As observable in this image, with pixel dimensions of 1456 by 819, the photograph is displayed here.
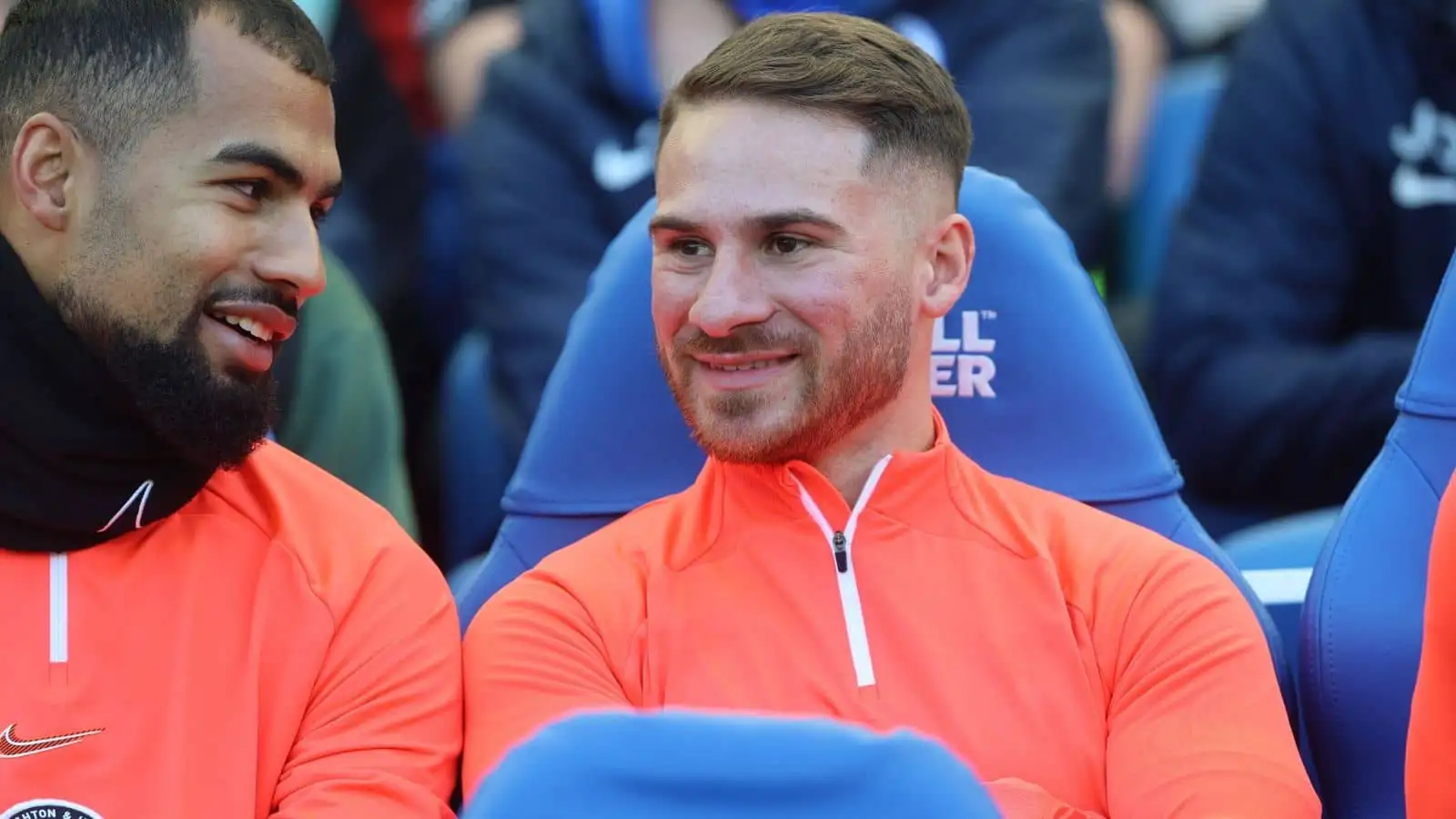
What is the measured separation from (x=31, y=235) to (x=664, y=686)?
2.23 feet

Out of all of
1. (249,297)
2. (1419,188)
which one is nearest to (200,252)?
(249,297)

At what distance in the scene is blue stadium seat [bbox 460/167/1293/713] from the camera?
1.94 metres

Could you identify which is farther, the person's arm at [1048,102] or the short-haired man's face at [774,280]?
the person's arm at [1048,102]

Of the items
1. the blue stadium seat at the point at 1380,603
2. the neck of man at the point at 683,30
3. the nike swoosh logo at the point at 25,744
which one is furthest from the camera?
the neck of man at the point at 683,30

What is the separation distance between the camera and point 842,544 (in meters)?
1.73

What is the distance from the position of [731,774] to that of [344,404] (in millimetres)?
1718

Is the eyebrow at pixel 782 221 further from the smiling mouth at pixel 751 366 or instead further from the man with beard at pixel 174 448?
the man with beard at pixel 174 448

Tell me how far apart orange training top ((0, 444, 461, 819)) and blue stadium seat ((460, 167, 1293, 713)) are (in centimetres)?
24

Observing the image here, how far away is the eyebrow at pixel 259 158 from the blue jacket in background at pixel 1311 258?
157 cm

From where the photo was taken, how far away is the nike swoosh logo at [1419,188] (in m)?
2.73

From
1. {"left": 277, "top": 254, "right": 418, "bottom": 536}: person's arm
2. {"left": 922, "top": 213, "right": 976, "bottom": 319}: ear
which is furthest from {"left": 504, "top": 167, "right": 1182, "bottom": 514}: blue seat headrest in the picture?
{"left": 277, "top": 254, "right": 418, "bottom": 536}: person's arm

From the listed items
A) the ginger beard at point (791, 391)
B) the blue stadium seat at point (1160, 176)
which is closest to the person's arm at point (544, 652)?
the ginger beard at point (791, 391)

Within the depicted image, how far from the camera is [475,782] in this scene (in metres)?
1.60

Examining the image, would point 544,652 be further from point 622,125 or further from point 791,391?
point 622,125
